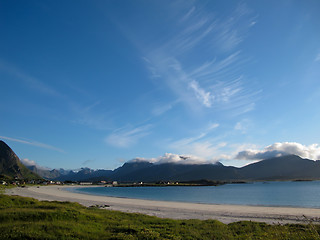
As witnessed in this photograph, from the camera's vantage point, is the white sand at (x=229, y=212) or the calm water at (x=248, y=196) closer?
the white sand at (x=229, y=212)

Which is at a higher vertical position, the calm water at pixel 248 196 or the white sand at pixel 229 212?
the calm water at pixel 248 196

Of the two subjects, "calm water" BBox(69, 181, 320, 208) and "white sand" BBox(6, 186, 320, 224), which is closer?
"white sand" BBox(6, 186, 320, 224)

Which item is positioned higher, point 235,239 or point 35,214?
point 35,214

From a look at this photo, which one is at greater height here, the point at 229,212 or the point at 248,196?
the point at 248,196

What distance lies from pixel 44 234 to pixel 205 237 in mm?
11412

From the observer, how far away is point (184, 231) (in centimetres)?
1923

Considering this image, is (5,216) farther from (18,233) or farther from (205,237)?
(205,237)

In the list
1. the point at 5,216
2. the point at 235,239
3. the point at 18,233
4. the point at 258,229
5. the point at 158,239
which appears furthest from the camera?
the point at 258,229

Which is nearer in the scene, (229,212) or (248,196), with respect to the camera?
(229,212)

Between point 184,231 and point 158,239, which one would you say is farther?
point 184,231

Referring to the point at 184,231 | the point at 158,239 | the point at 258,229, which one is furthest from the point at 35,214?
the point at 258,229

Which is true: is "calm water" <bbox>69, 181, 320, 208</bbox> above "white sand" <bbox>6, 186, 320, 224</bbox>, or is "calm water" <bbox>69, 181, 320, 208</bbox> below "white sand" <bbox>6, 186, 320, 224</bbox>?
above

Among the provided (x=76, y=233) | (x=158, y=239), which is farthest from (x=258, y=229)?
(x=76, y=233)

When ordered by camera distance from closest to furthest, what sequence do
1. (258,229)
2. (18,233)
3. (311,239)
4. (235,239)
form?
(311,239), (18,233), (235,239), (258,229)
